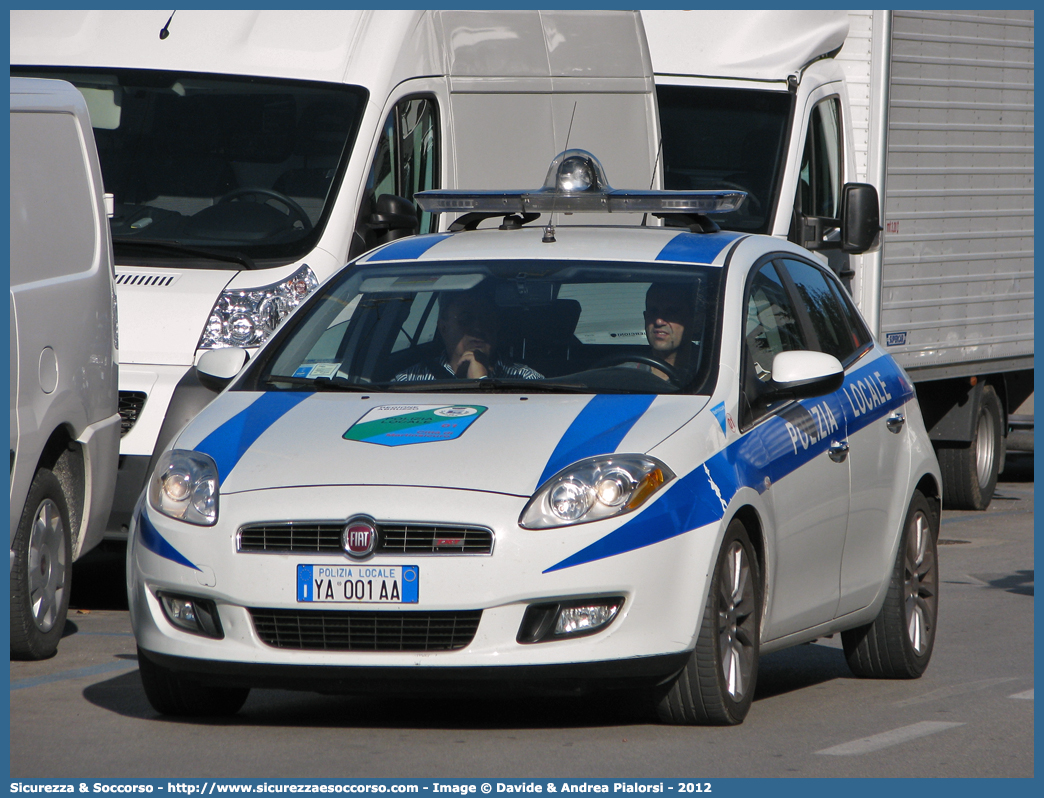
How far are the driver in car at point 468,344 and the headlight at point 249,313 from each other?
2229mm

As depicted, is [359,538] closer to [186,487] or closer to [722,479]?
[186,487]

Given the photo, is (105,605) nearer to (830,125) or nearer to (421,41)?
(421,41)

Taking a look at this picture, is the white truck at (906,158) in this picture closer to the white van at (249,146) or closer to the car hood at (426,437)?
the white van at (249,146)

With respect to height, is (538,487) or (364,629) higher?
(538,487)

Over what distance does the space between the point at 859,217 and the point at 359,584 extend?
714 cm

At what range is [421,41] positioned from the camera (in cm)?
1053

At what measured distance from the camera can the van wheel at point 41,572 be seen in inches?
289

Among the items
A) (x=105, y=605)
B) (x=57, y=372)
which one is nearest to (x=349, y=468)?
(x=57, y=372)

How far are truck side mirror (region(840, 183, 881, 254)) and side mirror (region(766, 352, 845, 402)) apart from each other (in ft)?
18.5

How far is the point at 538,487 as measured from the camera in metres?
5.79

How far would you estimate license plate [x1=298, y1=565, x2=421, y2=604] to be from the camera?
5.69 meters

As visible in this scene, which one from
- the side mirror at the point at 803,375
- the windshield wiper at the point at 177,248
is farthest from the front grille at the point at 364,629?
the windshield wiper at the point at 177,248

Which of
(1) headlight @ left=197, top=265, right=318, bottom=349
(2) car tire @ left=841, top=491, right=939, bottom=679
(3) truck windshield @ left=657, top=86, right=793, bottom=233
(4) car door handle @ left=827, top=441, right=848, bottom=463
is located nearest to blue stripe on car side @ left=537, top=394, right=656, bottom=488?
(4) car door handle @ left=827, top=441, right=848, bottom=463

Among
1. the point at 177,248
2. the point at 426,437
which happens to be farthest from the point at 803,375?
the point at 177,248
